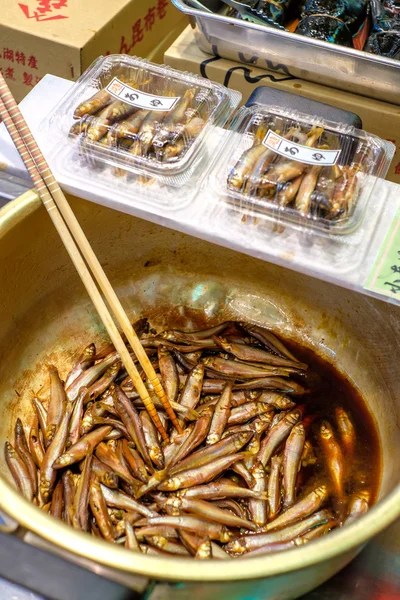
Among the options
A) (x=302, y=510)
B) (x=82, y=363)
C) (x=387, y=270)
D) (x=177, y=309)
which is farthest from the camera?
(x=177, y=309)

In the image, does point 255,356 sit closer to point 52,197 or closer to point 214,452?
point 214,452

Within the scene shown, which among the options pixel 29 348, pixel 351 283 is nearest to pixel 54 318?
pixel 29 348

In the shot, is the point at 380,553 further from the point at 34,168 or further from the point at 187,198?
the point at 34,168

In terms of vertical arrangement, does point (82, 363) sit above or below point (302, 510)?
above

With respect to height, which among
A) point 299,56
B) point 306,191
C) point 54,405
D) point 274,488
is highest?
point 299,56

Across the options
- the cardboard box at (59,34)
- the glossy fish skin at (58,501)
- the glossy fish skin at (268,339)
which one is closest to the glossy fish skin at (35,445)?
the glossy fish skin at (58,501)

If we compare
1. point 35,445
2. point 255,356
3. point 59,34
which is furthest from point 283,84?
point 35,445
